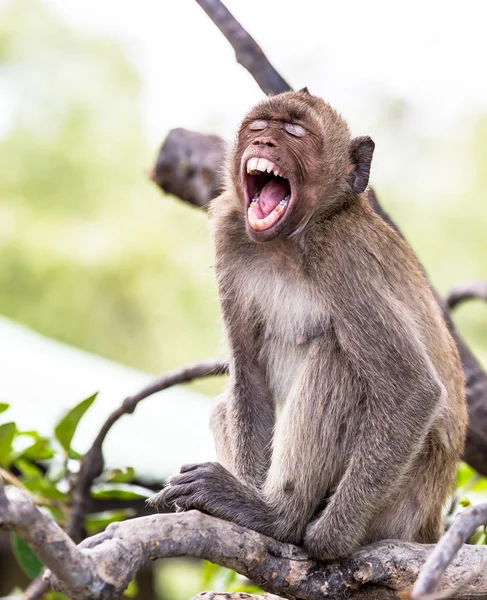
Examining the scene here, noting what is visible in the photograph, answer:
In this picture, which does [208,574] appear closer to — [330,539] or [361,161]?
[330,539]

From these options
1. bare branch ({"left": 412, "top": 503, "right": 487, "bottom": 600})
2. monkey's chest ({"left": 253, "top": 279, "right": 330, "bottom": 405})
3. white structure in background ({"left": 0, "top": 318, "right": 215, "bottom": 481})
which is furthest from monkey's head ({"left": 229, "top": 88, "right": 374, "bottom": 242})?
white structure in background ({"left": 0, "top": 318, "right": 215, "bottom": 481})

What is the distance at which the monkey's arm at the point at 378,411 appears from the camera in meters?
4.06

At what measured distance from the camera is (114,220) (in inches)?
878

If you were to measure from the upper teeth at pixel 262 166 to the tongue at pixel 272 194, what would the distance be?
0.19 m

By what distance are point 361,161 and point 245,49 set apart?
1.26 meters

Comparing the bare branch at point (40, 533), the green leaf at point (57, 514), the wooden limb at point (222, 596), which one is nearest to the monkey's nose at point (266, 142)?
the wooden limb at point (222, 596)

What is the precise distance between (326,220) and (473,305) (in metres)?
18.4

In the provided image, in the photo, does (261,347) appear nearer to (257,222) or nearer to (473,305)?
(257,222)

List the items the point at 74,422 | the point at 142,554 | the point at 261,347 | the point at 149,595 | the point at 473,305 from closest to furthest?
1. the point at 142,554
2. the point at 261,347
3. the point at 74,422
4. the point at 149,595
5. the point at 473,305

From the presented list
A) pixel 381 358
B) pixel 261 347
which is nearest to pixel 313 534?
pixel 381 358

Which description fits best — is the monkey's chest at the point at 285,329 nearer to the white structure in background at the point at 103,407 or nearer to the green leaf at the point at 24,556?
the green leaf at the point at 24,556

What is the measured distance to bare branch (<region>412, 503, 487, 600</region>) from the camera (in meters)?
2.39

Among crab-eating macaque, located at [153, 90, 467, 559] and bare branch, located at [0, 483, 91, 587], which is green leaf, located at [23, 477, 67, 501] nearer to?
crab-eating macaque, located at [153, 90, 467, 559]

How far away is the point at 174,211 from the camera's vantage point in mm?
23703
